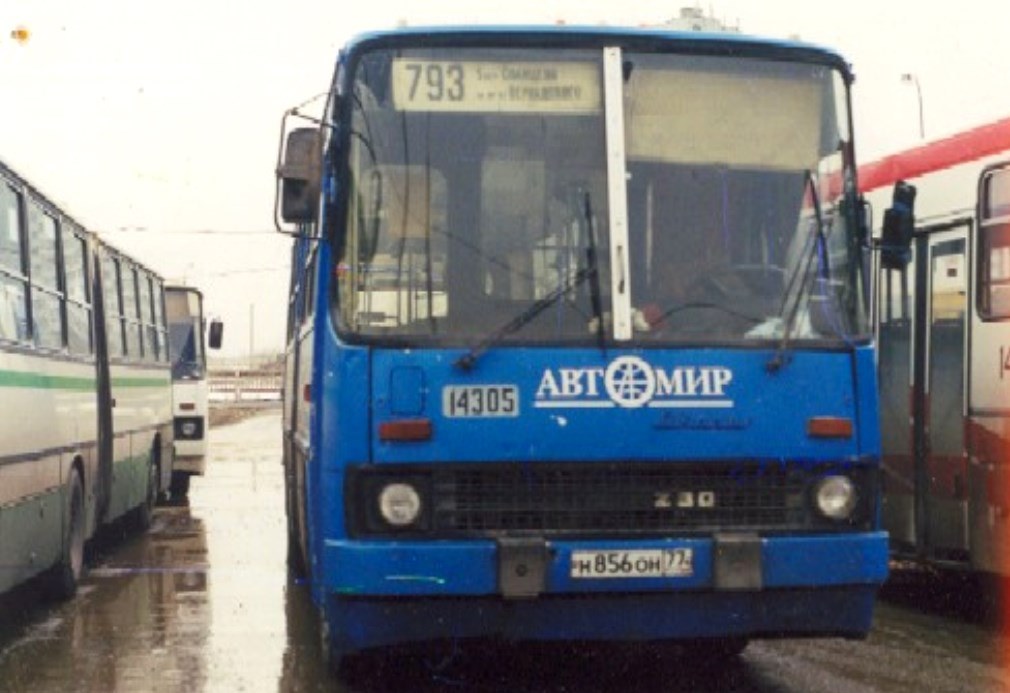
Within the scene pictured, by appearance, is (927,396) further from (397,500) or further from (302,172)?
(302,172)

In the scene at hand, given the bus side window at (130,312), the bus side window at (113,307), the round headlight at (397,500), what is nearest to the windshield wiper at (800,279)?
the round headlight at (397,500)

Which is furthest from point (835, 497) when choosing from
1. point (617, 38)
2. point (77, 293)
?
point (77, 293)

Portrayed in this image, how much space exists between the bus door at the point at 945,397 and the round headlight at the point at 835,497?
3680 millimetres

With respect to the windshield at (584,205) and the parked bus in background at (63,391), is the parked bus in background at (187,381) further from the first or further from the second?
the windshield at (584,205)

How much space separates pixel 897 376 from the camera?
12281mm

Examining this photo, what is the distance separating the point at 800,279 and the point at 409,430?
1.99m

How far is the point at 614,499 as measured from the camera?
769 centimetres

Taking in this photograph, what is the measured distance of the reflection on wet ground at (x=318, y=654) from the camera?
8859 millimetres

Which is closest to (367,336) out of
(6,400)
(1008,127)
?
(6,400)

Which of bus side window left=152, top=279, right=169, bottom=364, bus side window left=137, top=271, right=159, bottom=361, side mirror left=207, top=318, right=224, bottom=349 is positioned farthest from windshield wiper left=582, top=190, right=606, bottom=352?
side mirror left=207, top=318, right=224, bottom=349

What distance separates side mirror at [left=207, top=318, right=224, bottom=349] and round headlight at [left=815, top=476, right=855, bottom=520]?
58.1 feet

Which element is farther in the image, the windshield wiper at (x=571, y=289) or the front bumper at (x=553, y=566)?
the windshield wiper at (x=571, y=289)

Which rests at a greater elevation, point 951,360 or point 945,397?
point 951,360

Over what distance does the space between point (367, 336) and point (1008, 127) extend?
5.15 m
